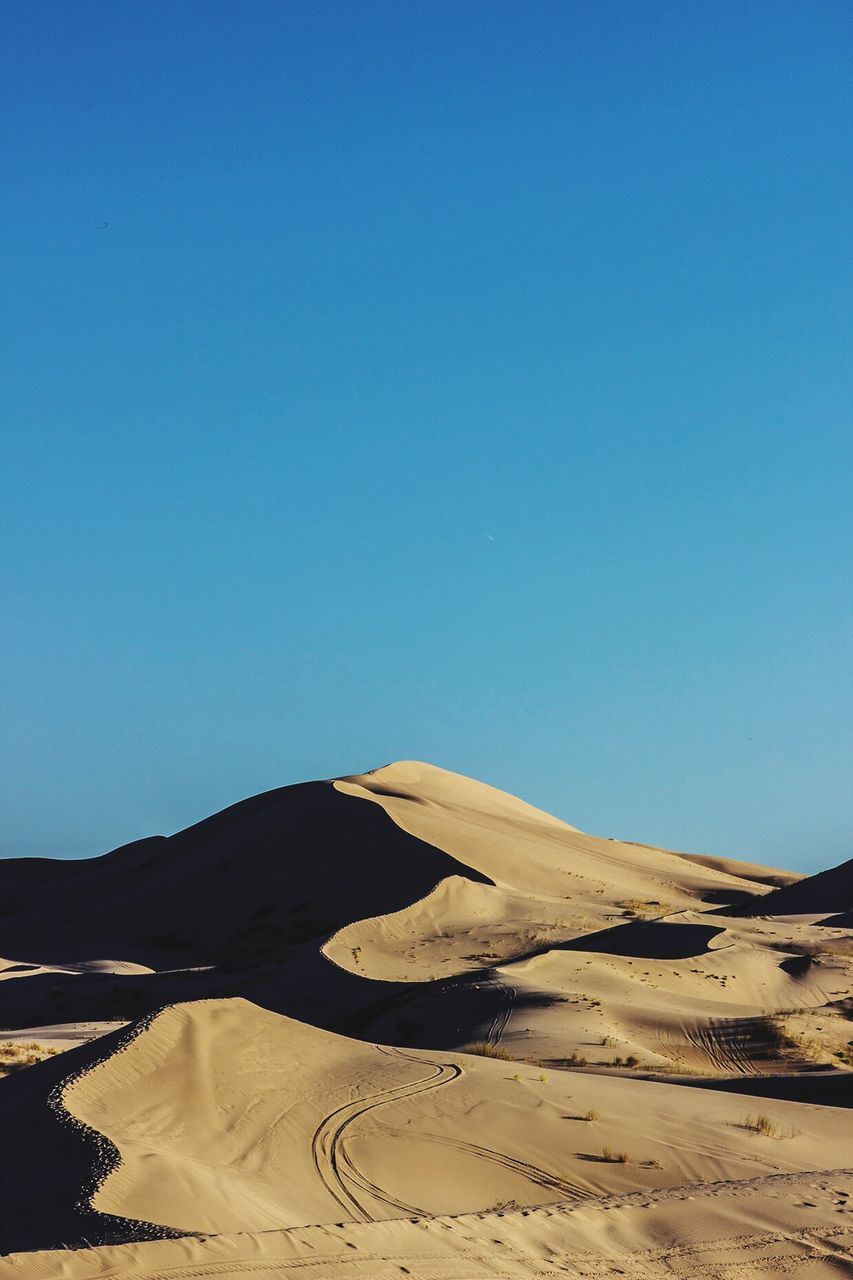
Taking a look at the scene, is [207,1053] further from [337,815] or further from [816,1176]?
[337,815]

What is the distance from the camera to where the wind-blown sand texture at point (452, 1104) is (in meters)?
8.91

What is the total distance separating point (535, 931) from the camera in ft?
113

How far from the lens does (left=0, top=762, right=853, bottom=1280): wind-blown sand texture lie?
8906mm

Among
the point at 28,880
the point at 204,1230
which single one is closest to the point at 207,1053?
the point at 204,1230

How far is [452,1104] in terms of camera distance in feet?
44.6

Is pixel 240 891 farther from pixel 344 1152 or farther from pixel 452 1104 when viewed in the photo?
pixel 344 1152

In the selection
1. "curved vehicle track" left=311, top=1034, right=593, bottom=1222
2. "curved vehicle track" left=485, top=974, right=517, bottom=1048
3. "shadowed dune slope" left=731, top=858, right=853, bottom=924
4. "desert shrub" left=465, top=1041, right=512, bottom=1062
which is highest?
"shadowed dune slope" left=731, top=858, right=853, bottom=924

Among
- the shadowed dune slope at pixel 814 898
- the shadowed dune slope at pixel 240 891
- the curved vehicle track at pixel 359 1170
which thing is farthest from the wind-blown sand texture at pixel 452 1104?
the shadowed dune slope at pixel 240 891

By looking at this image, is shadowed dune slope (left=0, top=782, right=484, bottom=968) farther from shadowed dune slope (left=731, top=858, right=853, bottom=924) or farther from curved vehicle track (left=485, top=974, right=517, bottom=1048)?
curved vehicle track (left=485, top=974, right=517, bottom=1048)

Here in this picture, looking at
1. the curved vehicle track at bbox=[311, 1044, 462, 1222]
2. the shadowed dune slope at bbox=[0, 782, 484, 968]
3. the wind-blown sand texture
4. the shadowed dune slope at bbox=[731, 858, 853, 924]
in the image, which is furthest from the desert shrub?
the shadowed dune slope at bbox=[731, 858, 853, 924]

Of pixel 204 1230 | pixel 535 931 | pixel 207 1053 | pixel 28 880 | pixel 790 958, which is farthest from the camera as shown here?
pixel 28 880

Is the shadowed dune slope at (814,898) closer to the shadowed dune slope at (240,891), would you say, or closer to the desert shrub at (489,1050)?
the shadowed dune slope at (240,891)

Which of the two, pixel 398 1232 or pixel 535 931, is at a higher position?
pixel 535 931

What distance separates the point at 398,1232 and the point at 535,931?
85.6ft
